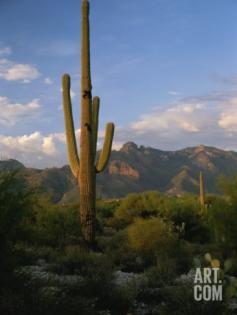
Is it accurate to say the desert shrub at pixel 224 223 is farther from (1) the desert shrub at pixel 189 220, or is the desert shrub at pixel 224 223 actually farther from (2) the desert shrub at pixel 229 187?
(1) the desert shrub at pixel 189 220

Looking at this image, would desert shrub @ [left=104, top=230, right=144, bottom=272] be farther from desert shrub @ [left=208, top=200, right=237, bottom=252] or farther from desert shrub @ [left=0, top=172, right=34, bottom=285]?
desert shrub @ [left=0, top=172, right=34, bottom=285]

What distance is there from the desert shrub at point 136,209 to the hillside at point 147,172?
1906 inches

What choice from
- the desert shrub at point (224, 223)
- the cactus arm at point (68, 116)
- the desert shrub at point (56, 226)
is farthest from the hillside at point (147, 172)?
the desert shrub at point (224, 223)

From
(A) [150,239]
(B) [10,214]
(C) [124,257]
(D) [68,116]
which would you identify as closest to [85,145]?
(D) [68,116]

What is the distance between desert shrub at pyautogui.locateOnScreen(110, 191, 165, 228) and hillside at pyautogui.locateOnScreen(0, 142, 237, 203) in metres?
48.4

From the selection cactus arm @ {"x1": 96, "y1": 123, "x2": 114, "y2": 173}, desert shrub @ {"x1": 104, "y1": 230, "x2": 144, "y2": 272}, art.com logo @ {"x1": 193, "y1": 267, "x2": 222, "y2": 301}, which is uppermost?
cactus arm @ {"x1": 96, "y1": 123, "x2": 114, "y2": 173}

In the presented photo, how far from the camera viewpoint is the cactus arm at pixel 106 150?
666 inches

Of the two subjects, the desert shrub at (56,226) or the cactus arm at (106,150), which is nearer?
the desert shrub at (56,226)

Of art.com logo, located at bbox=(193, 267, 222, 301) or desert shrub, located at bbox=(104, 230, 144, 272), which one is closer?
art.com logo, located at bbox=(193, 267, 222, 301)

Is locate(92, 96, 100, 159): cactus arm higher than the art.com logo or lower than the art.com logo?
higher

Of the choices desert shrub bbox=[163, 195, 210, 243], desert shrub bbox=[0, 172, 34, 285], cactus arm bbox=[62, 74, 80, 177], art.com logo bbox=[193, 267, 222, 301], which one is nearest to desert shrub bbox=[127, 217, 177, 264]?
desert shrub bbox=[163, 195, 210, 243]

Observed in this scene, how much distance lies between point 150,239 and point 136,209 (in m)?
9.35

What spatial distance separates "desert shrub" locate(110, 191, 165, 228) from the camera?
872 inches

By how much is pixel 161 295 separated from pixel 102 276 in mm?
Answer: 1121
